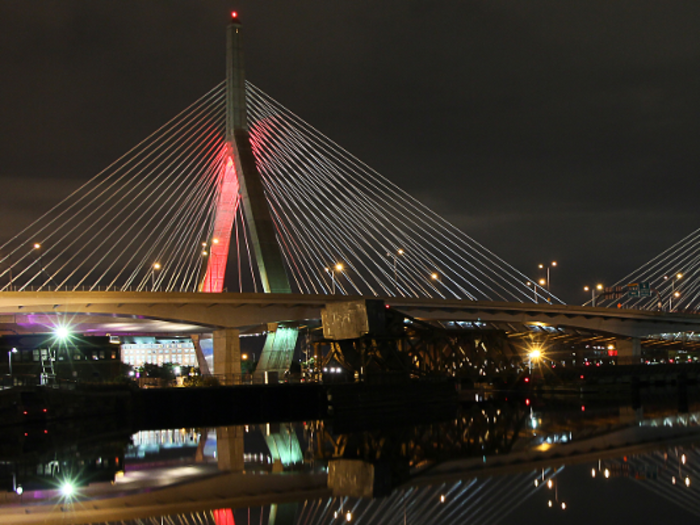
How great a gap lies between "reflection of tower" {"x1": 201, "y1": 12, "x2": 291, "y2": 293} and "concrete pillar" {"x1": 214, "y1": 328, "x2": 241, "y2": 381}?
9.53 feet

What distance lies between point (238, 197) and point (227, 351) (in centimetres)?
987

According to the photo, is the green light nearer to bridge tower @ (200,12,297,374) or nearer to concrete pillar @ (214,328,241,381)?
bridge tower @ (200,12,297,374)

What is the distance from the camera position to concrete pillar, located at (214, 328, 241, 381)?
157 ft

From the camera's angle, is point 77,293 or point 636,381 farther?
point 636,381

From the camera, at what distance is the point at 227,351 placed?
47.9m

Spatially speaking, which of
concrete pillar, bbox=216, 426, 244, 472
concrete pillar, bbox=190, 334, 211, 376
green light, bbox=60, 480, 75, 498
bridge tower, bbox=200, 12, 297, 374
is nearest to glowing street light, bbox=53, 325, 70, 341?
bridge tower, bbox=200, 12, 297, 374

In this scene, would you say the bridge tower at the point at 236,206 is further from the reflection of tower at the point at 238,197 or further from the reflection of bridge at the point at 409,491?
the reflection of bridge at the point at 409,491

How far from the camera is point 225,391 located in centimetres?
3925

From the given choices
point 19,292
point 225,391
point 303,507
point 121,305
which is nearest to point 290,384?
point 225,391

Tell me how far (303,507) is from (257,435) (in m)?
14.5

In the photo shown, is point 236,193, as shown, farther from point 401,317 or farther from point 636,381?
point 636,381

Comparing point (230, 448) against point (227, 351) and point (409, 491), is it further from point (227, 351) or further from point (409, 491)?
point (227, 351)

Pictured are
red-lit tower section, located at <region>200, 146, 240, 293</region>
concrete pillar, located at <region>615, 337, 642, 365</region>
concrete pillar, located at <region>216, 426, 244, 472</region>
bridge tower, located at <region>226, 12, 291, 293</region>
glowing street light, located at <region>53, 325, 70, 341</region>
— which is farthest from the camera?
concrete pillar, located at <region>615, 337, 642, 365</region>

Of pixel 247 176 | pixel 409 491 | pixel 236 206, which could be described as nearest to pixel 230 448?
pixel 409 491
